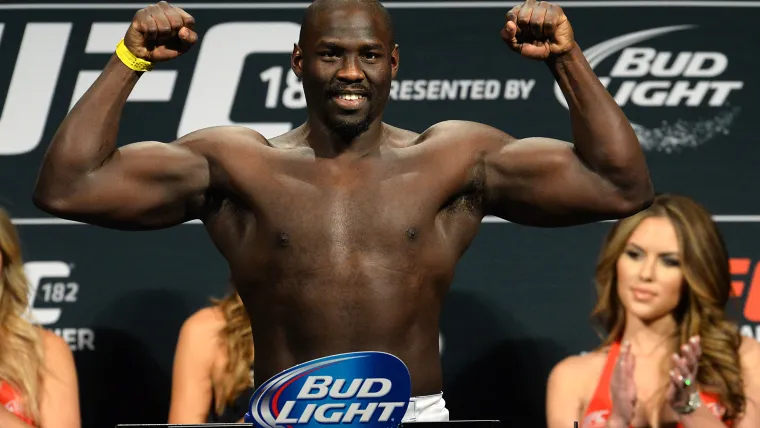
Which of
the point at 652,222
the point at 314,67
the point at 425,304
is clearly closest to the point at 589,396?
the point at 652,222

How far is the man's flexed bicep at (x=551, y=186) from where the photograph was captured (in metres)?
2.29

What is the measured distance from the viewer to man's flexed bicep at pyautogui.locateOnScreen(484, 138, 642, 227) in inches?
90.0

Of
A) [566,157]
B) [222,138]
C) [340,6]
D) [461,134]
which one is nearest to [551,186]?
[566,157]

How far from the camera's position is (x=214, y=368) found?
3.34m

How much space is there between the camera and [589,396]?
3182 millimetres

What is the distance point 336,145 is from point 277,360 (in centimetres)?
40

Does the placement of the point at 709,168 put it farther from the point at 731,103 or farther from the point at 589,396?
the point at 589,396

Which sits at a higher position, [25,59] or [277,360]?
[25,59]

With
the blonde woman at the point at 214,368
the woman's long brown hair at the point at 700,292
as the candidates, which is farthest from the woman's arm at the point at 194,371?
the woman's long brown hair at the point at 700,292

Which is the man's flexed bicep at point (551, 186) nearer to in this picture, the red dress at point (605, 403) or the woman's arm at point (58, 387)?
the red dress at point (605, 403)

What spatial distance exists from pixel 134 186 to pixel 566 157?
77 cm

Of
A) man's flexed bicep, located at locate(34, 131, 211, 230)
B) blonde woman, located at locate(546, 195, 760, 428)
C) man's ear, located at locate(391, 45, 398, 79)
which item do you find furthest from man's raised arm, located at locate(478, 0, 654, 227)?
blonde woman, located at locate(546, 195, 760, 428)

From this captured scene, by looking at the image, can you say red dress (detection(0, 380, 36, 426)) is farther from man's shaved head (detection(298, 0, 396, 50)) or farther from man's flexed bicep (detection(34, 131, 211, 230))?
man's shaved head (detection(298, 0, 396, 50))

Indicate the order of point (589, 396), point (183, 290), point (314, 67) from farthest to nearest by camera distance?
point (183, 290) → point (589, 396) → point (314, 67)
